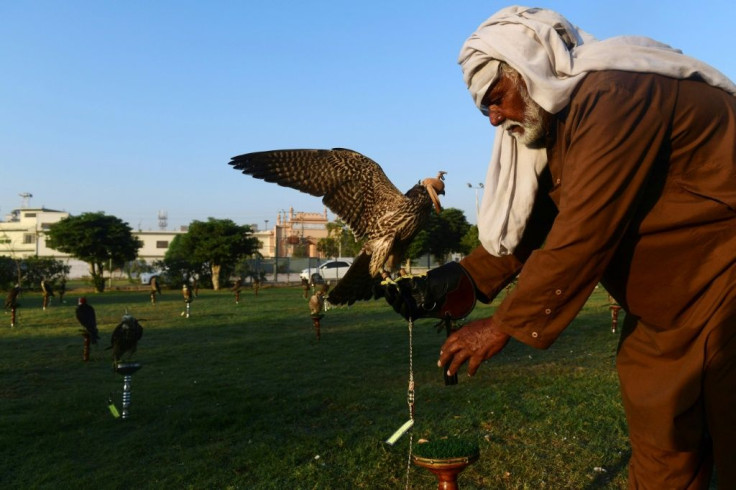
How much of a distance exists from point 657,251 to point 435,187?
12.6 ft

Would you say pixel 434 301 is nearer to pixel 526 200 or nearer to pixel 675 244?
pixel 526 200

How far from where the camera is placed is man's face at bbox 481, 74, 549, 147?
5.60 ft

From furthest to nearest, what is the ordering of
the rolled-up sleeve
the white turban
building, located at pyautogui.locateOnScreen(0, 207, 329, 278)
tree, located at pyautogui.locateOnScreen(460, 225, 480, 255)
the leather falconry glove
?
1. building, located at pyautogui.locateOnScreen(0, 207, 329, 278)
2. tree, located at pyautogui.locateOnScreen(460, 225, 480, 255)
3. the leather falconry glove
4. the white turban
5. the rolled-up sleeve

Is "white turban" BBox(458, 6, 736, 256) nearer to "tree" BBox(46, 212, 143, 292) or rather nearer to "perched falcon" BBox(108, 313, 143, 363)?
"perched falcon" BBox(108, 313, 143, 363)

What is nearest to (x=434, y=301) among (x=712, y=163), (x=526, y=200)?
(x=526, y=200)

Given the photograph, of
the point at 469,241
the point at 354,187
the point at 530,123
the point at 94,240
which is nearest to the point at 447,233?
the point at 469,241

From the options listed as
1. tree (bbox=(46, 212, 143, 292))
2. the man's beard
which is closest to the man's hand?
the man's beard

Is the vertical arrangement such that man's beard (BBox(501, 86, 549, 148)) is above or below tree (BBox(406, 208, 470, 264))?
below

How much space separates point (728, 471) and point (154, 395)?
284 inches

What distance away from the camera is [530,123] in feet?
5.75

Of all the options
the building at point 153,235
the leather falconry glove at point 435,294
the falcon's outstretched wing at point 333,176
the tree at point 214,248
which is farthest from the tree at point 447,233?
the leather falconry glove at point 435,294

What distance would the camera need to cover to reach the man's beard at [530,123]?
1.71 meters

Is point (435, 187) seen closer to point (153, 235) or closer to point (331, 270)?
point (331, 270)

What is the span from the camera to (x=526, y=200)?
1978 mm
